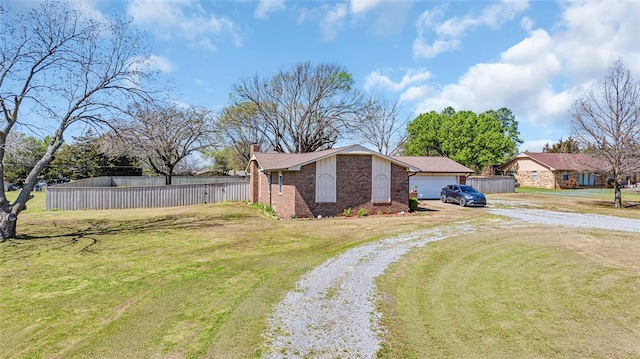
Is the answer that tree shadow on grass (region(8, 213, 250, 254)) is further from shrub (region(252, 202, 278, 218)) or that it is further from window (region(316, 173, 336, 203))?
window (region(316, 173, 336, 203))

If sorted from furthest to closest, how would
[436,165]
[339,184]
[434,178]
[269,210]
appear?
[436,165]
[434,178]
[269,210]
[339,184]

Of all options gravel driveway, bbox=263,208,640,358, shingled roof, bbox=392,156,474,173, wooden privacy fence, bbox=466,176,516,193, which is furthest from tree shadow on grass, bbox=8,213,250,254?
wooden privacy fence, bbox=466,176,516,193

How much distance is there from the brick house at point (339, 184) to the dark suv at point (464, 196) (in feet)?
22.9

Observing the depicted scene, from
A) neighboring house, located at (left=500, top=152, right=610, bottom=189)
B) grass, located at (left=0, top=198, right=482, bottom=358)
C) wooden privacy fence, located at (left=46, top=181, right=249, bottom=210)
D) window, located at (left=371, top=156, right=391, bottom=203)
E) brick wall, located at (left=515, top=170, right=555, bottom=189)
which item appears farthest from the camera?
brick wall, located at (left=515, top=170, right=555, bottom=189)

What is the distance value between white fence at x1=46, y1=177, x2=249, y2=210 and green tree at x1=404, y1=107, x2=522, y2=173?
33099 mm

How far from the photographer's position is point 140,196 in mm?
26359

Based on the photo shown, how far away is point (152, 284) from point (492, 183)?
40.9 m

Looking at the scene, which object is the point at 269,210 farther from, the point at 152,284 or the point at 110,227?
the point at 152,284

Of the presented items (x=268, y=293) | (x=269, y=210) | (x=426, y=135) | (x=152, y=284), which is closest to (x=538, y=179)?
(x=426, y=135)

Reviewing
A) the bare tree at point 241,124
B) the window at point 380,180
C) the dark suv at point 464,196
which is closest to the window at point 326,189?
the window at point 380,180

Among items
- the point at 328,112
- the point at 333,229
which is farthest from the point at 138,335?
the point at 328,112

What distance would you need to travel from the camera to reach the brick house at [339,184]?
1928cm

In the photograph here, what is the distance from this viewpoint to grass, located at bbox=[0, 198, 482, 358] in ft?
17.5

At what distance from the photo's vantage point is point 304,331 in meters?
5.67
